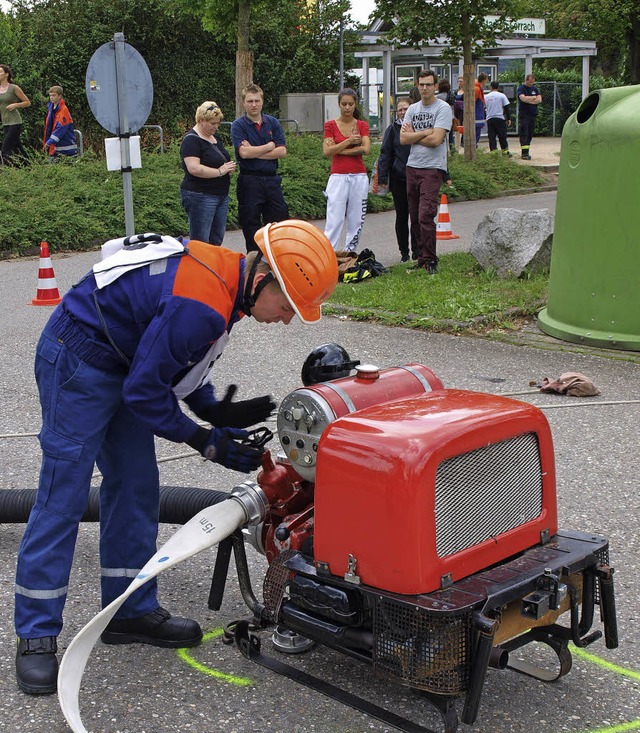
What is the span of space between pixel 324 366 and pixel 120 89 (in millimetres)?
5925

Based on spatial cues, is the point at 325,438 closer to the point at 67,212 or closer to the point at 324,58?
the point at 67,212

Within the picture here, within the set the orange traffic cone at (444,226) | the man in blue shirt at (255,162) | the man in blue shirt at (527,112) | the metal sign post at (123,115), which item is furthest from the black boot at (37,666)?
the man in blue shirt at (527,112)

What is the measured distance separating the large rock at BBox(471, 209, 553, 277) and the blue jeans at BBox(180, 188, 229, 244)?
8.70 ft

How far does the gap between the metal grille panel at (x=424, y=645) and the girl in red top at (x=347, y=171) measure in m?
7.70

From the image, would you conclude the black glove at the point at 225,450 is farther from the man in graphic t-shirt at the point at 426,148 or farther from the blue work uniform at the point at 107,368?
the man in graphic t-shirt at the point at 426,148

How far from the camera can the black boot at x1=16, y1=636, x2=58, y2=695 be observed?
122 inches

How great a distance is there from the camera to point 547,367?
6895 mm

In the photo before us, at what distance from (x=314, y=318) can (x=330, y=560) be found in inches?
29.3

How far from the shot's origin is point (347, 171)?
33.3ft

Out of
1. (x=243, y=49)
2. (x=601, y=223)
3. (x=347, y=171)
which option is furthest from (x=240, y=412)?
(x=243, y=49)

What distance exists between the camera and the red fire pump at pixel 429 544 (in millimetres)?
2561

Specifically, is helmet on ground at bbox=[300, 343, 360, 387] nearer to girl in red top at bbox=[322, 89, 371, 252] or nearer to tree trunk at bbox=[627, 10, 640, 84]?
girl in red top at bbox=[322, 89, 371, 252]

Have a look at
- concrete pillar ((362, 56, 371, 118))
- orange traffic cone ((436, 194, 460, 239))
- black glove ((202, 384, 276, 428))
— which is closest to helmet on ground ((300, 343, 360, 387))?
black glove ((202, 384, 276, 428))

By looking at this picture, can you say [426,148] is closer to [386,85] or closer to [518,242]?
[518,242]
